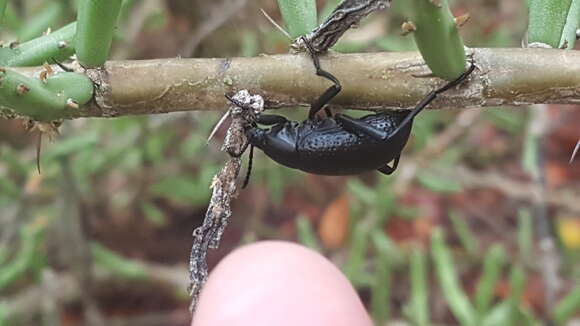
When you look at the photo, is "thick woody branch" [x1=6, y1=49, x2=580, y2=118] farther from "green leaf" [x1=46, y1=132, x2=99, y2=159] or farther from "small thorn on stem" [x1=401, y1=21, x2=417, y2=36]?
"green leaf" [x1=46, y1=132, x2=99, y2=159]

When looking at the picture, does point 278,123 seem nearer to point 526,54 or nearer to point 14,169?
point 526,54

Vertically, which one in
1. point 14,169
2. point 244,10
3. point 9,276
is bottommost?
point 9,276

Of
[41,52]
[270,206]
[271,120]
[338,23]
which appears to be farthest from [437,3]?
[270,206]

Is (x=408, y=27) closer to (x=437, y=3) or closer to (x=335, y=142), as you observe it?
(x=437, y=3)

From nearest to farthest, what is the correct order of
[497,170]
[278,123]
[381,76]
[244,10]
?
[381,76] → [278,123] → [244,10] → [497,170]

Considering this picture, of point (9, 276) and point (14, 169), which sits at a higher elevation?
point (14, 169)

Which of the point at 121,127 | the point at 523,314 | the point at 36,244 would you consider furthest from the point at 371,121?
the point at 121,127

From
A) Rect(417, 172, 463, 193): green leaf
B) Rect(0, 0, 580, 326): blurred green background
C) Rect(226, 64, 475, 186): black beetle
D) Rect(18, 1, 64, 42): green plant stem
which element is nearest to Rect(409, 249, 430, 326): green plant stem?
Rect(0, 0, 580, 326): blurred green background
